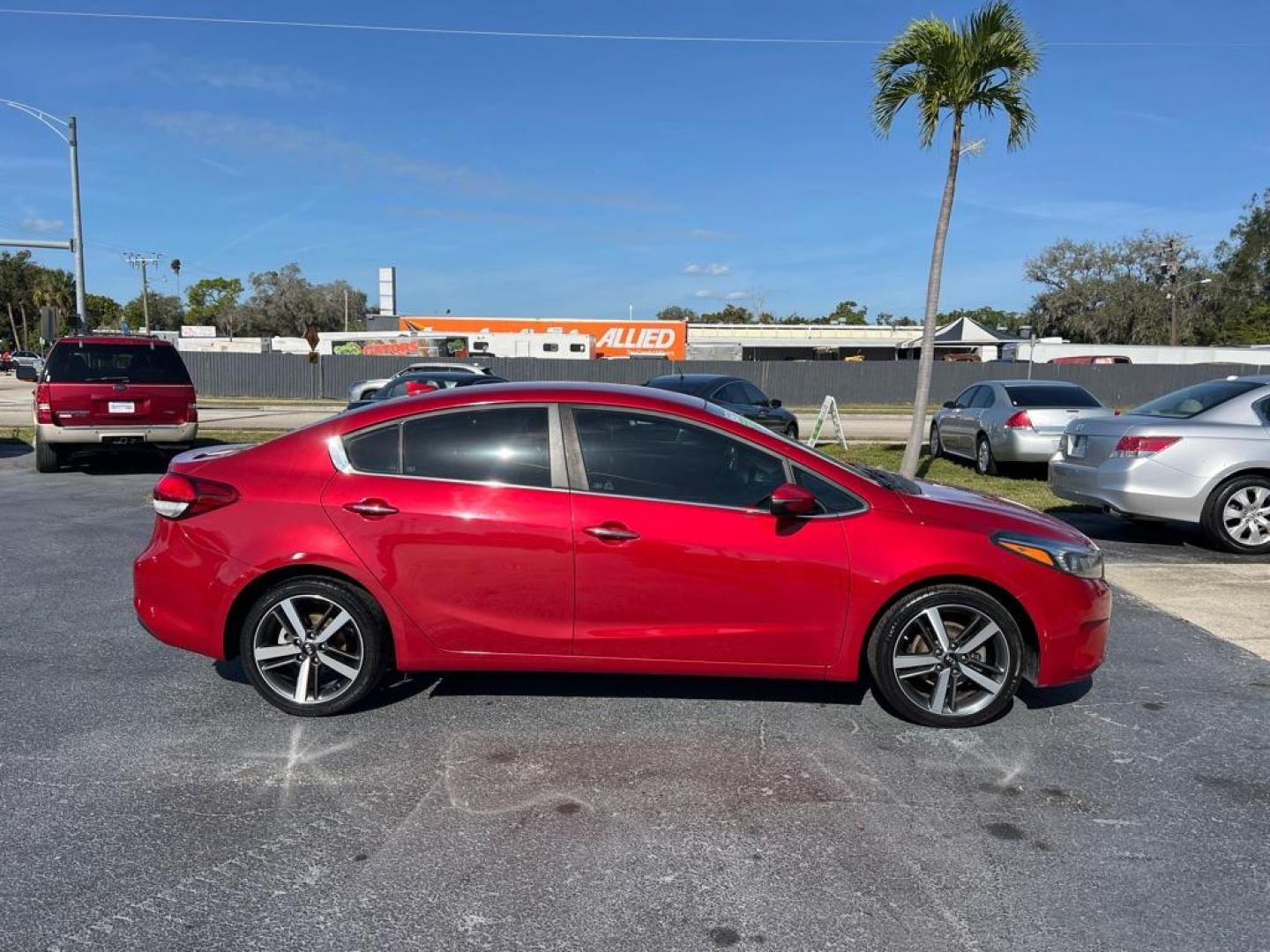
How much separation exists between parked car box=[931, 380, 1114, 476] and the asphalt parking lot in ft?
24.8

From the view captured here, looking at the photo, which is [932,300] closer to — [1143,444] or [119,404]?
[1143,444]

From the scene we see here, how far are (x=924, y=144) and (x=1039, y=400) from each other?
3838 mm

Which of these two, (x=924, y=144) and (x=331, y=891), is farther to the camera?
(x=924, y=144)

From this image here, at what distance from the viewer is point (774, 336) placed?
57.2m

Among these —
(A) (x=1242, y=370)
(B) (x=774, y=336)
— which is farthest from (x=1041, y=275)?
(A) (x=1242, y=370)

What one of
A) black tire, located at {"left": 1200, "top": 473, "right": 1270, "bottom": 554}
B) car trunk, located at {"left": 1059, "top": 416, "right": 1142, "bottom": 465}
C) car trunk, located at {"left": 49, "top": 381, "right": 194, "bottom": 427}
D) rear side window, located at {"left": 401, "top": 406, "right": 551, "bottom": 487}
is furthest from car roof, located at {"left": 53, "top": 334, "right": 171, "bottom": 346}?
black tire, located at {"left": 1200, "top": 473, "right": 1270, "bottom": 554}

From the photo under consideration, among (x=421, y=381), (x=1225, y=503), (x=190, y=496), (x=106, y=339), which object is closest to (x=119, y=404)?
(x=106, y=339)

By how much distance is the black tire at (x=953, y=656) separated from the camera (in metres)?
4.13

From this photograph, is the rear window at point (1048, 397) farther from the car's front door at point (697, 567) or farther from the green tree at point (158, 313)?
the green tree at point (158, 313)

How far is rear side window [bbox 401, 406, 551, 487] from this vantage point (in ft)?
13.9

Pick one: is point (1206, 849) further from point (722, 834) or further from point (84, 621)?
point (84, 621)

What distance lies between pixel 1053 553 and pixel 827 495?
1.06m

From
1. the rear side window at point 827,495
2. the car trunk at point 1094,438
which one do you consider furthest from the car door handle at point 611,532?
the car trunk at point 1094,438

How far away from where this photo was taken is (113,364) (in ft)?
40.1
